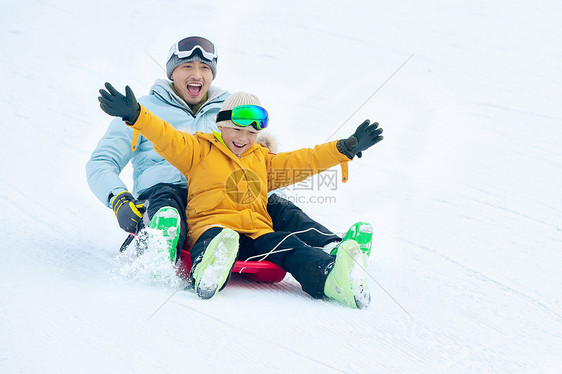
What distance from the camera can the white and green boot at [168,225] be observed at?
2109 mm

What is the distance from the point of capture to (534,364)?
1.81 m

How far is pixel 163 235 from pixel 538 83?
20.6 feet

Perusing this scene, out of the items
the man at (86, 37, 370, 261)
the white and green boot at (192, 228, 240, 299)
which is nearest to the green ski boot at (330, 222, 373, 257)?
the man at (86, 37, 370, 261)

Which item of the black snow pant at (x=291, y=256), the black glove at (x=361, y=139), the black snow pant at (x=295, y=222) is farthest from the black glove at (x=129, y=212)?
the black glove at (x=361, y=139)

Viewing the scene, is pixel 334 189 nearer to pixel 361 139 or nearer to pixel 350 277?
pixel 361 139

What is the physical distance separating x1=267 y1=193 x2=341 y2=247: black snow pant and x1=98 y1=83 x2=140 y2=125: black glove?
85cm

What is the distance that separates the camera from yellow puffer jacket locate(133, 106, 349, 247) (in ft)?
7.82

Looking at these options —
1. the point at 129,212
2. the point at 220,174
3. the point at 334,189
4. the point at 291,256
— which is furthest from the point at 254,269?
the point at 334,189

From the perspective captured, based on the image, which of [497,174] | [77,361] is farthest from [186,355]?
[497,174]

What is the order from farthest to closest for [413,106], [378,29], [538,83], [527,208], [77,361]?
[378,29], [538,83], [413,106], [527,208], [77,361]

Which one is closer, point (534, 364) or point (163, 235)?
point (534, 364)

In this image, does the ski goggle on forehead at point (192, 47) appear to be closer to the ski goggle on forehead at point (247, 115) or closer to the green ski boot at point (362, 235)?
the ski goggle on forehead at point (247, 115)

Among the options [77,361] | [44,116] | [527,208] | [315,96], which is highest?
[315,96]

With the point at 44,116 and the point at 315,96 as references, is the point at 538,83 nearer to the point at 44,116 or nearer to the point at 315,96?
the point at 315,96
